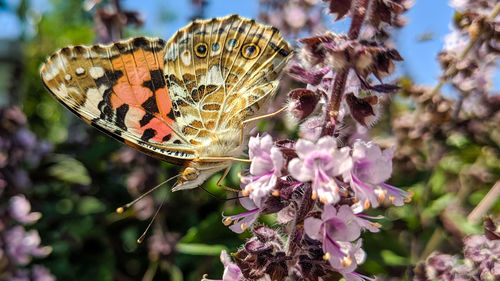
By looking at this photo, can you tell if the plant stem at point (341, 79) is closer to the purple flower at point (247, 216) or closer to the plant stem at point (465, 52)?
the purple flower at point (247, 216)

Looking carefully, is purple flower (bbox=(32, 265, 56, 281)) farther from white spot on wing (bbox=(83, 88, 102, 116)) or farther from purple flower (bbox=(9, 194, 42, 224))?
white spot on wing (bbox=(83, 88, 102, 116))

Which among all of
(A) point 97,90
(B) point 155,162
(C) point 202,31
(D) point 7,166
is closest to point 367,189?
(C) point 202,31

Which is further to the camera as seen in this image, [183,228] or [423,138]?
[183,228]

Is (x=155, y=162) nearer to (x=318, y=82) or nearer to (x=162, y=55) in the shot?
(x=162, y=55)

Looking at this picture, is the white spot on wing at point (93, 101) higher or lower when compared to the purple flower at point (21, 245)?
higher

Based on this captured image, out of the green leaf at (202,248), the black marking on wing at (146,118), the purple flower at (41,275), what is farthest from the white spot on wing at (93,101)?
the purple flower at (41,275)

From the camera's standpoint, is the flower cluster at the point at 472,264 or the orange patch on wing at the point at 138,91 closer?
the flower cluster at the point at 472,264

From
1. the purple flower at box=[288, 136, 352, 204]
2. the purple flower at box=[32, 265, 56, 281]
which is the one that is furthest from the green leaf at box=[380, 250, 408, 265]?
the purple flower at box=[32, 265, 56, 281]
